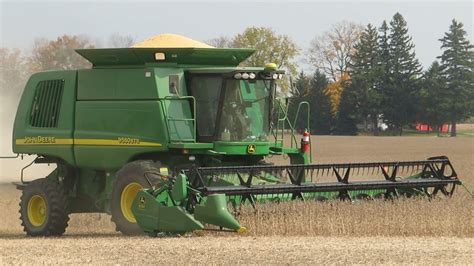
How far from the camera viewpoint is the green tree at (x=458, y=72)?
210 feet

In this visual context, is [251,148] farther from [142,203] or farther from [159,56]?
[142,203]

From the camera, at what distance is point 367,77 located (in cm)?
6284

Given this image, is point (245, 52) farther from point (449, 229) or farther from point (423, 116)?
point (423, 116)

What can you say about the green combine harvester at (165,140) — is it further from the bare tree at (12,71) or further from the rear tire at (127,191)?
the bare tree at (12,71)

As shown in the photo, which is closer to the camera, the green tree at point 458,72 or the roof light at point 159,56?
the roof light at point 159,56

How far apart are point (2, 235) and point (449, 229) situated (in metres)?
6.86

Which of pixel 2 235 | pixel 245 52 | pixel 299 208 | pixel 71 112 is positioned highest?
pixel 245 52

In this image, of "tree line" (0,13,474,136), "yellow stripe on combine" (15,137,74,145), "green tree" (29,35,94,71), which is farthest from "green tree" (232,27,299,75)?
"yellow stripe on combine" (15,137,74,145)

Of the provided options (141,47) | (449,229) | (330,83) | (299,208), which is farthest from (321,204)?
(330,83)

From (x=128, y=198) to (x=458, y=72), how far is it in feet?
188

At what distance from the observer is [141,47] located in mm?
12289

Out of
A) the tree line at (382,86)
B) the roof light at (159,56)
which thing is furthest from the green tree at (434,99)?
the roof light at (159,56)

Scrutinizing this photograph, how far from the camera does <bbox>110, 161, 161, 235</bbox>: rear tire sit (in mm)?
11383

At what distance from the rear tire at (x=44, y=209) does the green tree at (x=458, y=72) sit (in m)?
53.9
